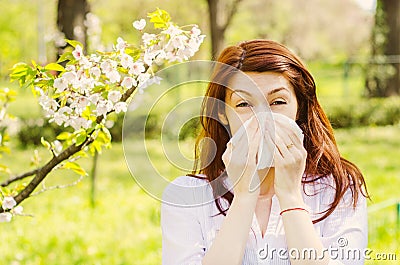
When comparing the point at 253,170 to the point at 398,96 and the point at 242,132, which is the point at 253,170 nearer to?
the point at 242,132

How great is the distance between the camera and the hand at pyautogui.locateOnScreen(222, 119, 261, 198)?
6.11 feet

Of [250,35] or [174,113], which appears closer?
[174,113]

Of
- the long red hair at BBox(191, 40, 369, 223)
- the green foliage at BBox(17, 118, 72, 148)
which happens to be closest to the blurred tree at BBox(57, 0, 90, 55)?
the green foliage at BBox(17, 118, 72, 148)

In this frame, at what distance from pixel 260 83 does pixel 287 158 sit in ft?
0.83

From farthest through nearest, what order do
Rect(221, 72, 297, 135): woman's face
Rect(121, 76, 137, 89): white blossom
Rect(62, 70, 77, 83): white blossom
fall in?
Rect(121, 76, 137, 89): white blossom
Rect(62, 70, 77, 83): white blossom
Rect(221, 72, 297, 135): woman's face

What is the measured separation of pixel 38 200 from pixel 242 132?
4.94 metres

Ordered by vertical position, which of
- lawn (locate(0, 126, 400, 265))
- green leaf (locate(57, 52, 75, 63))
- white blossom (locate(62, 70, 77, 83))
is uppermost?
green leaf (locate(57, 52, 75, 63))

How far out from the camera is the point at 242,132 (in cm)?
189

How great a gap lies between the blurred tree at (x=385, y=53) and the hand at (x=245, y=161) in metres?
13.5

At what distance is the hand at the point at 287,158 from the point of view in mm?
1825

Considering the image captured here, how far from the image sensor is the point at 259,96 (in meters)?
1.95

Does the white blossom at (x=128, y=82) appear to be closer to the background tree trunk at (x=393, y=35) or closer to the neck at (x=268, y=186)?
the neck at (x=268, y=186)

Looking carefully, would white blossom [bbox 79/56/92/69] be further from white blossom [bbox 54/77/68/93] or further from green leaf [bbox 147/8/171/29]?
green leaf [bbox 147/8/171/29]

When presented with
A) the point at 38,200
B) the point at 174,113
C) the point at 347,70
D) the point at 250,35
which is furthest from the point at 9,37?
the point at 174,113
